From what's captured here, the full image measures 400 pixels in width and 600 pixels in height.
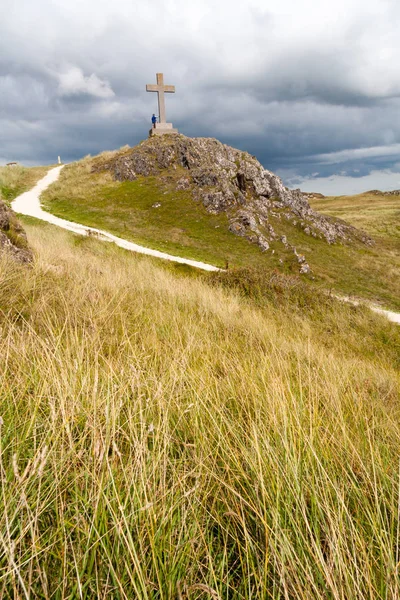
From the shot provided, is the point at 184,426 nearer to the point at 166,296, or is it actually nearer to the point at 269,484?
the point at 269,484

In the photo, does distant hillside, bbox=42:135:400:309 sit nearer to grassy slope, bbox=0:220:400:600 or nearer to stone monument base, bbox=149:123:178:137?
stone monument base, bbox=149:123:178:137

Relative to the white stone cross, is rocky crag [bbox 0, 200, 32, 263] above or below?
below

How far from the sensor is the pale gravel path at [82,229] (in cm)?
1419

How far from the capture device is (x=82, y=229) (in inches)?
816

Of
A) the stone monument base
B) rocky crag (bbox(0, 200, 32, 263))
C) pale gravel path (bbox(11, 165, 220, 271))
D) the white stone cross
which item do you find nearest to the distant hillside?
pale gravel path (bbox(11, 165, 220, 271))

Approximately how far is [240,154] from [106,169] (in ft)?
50.0

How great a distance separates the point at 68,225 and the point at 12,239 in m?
15.6

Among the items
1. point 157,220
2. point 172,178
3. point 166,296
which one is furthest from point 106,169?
point 166,296

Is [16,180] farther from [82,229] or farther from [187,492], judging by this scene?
[187,492]

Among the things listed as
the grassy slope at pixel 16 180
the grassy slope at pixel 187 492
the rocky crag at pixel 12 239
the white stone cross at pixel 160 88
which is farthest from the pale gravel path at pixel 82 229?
the white stone cross at pixel 160 88

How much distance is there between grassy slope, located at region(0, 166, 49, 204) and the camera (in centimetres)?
3020

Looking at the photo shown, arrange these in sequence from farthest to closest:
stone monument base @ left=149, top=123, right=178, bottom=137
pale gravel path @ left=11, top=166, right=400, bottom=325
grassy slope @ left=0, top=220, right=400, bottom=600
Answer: stone monument base @ left=149, top=123, right=178, bottom=137
pale gravel path @ left=11, top=166, right=400, bottom=325
grassy slope @ left=0, top=220, right=400, bottom=600

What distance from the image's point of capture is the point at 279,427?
193cm

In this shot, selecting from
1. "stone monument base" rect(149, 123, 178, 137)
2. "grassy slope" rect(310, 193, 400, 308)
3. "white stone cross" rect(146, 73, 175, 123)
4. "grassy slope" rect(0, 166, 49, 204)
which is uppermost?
"white stone cross" rect(146, 73, 175, 123)
